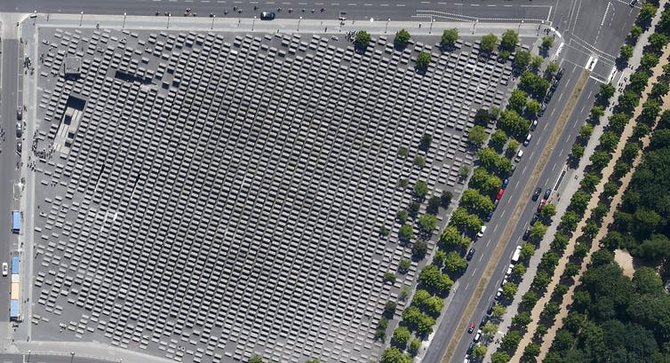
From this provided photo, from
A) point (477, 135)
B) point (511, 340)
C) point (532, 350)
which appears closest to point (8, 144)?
point (477, 135)

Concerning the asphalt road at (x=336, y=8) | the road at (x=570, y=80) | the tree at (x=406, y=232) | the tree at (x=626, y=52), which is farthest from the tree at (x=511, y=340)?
the asphalt road at (x=336, y=8)

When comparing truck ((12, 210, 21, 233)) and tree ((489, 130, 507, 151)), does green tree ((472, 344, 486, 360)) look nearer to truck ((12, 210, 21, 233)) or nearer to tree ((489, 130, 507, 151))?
tree ((489, 130, 507, 151))

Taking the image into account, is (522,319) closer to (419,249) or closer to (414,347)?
(414,347)

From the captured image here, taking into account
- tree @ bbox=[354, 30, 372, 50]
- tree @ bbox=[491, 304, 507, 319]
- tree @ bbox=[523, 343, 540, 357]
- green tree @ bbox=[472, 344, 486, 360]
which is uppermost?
tree @ bbox=[354, 30, 372, 50]

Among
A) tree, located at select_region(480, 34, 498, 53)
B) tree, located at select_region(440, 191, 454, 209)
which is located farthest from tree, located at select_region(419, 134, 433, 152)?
tree, located at select_region(480, 34, 498, 53)

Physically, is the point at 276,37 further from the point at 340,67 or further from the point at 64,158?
the point at 64,158

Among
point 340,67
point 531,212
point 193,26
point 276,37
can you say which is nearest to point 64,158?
point 193,26

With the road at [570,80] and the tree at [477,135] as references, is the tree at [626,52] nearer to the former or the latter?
the road at [570,80]
